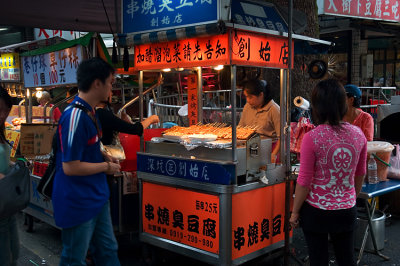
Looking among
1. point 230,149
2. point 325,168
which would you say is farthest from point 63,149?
point 325,168

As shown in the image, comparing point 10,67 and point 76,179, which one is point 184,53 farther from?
point 10,67

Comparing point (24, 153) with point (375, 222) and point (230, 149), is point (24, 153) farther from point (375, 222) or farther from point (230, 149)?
point (375, 222)

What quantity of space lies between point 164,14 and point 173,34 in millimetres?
339

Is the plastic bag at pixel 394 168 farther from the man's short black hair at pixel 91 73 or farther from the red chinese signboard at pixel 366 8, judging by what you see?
the red chinese signboard at pixel 366 8

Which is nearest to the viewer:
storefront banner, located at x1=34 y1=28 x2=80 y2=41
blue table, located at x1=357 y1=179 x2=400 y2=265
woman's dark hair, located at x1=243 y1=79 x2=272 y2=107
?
blue table, located at x1=357 y1=179 x2=400 y2=265

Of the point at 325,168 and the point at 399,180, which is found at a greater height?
the point at 325,168

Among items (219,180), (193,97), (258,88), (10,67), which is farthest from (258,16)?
(10,67)

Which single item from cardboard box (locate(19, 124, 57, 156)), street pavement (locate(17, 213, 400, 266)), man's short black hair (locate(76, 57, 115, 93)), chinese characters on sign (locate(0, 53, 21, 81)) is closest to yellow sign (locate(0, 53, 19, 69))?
chinese characters on sign (locate(0, 53, 21, 81))

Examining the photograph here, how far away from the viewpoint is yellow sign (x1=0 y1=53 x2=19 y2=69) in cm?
686

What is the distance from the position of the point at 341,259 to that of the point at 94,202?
5.88 feet

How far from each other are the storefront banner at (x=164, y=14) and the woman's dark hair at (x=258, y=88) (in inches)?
52.9

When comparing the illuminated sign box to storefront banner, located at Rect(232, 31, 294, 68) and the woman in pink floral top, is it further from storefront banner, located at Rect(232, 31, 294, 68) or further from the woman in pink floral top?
the woman in pink floral top

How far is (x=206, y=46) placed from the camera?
3824 millimetres

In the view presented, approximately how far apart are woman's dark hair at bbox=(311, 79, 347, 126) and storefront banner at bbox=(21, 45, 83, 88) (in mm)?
3125
